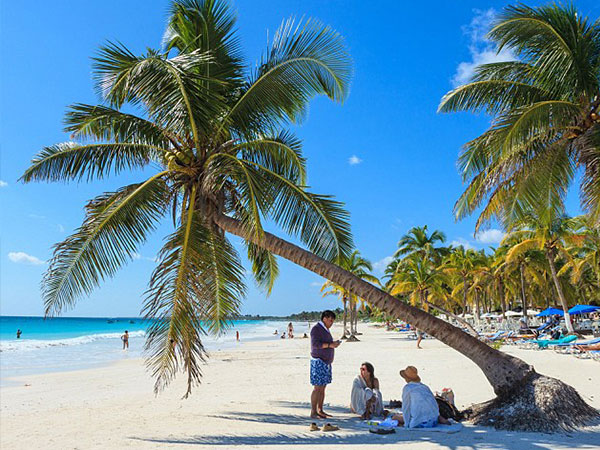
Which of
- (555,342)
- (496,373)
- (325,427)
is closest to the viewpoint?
(325,427)

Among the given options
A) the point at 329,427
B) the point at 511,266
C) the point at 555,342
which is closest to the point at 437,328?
the point at 329,427

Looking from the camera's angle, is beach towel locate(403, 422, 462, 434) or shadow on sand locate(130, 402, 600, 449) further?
beach towel locate(403, 422, 462, 434)

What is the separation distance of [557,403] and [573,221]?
945 inches

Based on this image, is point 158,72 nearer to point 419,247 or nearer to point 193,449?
point 193,449

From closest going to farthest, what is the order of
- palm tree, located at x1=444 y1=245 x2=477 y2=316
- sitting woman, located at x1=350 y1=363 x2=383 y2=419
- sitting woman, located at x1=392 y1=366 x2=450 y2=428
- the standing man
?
sitting woman, located at x1=392 y1=366 x2=450 y2=428, the standing man, sitting woman, located at x1=350 y1=363 x2=383 y2=419, palm tree, located at x1=444 y1=245 x2=477 y2=316

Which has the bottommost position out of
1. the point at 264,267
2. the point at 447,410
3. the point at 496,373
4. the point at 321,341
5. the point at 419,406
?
the point at 447,410

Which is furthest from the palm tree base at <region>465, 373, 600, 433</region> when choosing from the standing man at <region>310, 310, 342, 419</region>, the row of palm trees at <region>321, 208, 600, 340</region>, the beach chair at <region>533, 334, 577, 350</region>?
the row of palm trees at <region>321, 208, 600, 340</region>

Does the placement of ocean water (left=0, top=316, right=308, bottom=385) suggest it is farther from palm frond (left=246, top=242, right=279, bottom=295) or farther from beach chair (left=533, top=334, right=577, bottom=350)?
beach chair (left=533, top=334, right=577, bottom=350)

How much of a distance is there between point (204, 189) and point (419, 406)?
4.51 metres

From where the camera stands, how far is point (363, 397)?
743 centimetres

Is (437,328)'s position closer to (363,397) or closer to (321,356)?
(363,397)

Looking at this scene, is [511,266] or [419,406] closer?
[419,406]

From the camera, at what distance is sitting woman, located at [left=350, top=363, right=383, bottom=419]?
23.9 ft

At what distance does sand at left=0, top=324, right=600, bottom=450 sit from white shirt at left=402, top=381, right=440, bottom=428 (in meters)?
0.30
